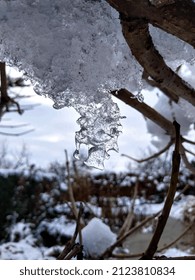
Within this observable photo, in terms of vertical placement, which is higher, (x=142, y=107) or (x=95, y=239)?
(x=142, y=107)

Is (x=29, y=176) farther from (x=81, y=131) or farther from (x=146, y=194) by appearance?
(x=81, y=131)

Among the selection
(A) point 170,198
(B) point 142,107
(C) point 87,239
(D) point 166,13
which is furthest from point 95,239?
(D) point 166,13

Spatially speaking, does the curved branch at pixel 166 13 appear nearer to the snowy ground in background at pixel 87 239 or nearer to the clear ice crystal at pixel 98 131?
the clear ice crystal at pixel 98 131

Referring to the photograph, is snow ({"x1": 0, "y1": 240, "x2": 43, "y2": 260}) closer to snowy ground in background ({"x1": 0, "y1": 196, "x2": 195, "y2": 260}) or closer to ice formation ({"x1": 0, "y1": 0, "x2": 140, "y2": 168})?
snowy ground in background ({"x1": 0, "y1": 196, "x2": 195, "y2": 260})

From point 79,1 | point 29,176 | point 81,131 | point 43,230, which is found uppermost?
point 29,176

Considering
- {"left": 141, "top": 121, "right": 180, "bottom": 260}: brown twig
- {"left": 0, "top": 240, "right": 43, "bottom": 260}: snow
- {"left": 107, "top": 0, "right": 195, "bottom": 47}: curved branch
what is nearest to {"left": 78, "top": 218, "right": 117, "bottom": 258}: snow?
{"left": 141, "top": 121, "right": 180, "bottom": 260}: brown twig

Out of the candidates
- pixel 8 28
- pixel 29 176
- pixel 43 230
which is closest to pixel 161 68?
pixel 8 28

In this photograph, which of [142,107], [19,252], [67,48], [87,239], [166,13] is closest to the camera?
[166,13]

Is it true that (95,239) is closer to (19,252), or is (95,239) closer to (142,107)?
(142,107)

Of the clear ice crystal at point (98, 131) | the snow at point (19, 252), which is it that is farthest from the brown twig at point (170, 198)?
the snow at point (19, 252)
